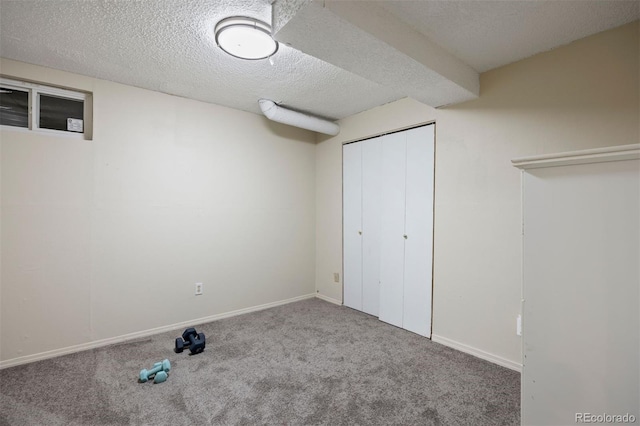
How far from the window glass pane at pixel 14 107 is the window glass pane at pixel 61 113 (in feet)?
0.30

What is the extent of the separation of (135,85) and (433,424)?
3.40 metres

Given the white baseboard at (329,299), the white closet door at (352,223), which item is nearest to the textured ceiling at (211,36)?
the white closet door at (352,223)

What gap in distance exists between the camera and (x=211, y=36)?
1.88 metres

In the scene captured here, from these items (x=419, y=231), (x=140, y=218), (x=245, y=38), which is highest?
(x=245, y=38)

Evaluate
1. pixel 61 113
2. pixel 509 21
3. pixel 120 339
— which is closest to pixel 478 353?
pixel 509 21

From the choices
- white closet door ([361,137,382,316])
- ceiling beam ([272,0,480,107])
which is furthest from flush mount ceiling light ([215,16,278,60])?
white closet door ([361,137,382,316])

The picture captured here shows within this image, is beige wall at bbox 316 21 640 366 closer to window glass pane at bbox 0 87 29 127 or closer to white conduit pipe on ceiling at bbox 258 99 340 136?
white conduit pipe on ceiling at bbox 258 99 340 136

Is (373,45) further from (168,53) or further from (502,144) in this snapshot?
(168,53)

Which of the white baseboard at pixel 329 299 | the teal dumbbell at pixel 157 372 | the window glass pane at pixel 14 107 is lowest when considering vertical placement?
the white baseboard at pixel 329 299

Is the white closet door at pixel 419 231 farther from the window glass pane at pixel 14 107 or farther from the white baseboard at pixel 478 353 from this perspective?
the window glass pane at pixel 14 107

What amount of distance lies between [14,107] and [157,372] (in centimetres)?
229

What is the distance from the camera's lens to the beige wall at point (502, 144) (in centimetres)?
181

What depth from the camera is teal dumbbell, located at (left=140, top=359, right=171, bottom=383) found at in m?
1.95

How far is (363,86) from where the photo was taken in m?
2.66
